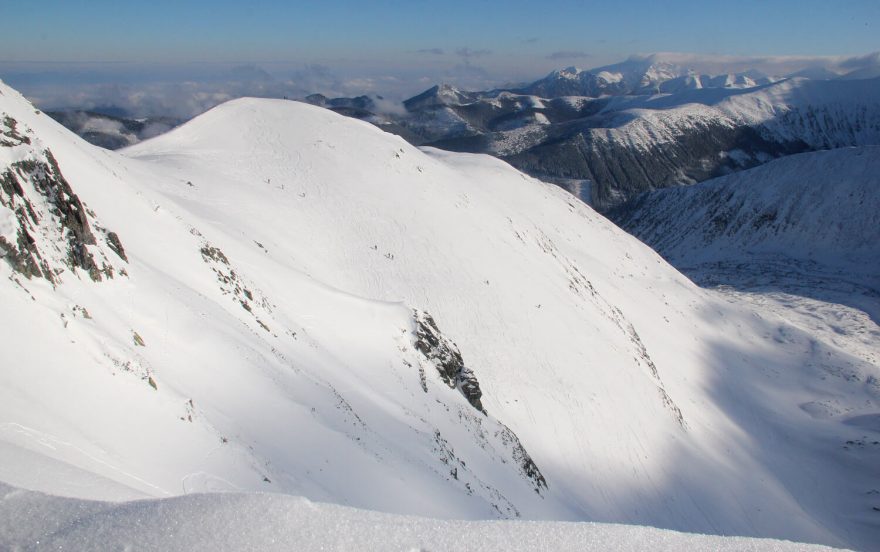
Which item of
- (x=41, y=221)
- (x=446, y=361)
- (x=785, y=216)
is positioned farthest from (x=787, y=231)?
(x=41, y=221)

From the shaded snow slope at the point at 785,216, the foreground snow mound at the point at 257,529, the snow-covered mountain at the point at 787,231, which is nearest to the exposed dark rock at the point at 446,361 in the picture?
the foreground snow mound at the point at 257,529

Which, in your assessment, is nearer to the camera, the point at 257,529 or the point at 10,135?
the point at 257,529

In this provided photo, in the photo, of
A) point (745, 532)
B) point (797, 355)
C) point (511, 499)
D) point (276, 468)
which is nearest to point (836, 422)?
point (797, 355)

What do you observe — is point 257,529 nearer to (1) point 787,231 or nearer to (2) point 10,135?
(2) point 10,135

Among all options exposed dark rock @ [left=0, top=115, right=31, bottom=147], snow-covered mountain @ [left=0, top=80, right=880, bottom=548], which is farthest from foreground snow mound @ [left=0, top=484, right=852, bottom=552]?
exposed dark rock @ [left=0, top=115, right=31, bottom=147]

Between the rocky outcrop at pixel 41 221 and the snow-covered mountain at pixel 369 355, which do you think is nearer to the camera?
the snow-covered mountain at pixel 369 355

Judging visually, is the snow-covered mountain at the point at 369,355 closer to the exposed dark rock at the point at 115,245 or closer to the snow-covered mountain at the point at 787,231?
the exposed dark rock at the point at 115,245

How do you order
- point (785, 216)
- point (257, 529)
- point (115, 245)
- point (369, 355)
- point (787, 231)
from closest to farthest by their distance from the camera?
point (257, 529)
point (115, 245)
point (369, 355)
point (787, 231)
point (785, 216)

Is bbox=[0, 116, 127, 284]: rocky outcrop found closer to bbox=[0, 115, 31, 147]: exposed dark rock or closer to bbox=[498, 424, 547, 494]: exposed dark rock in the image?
bbox=[0, 115, 31, 147]: exposed dark rock
